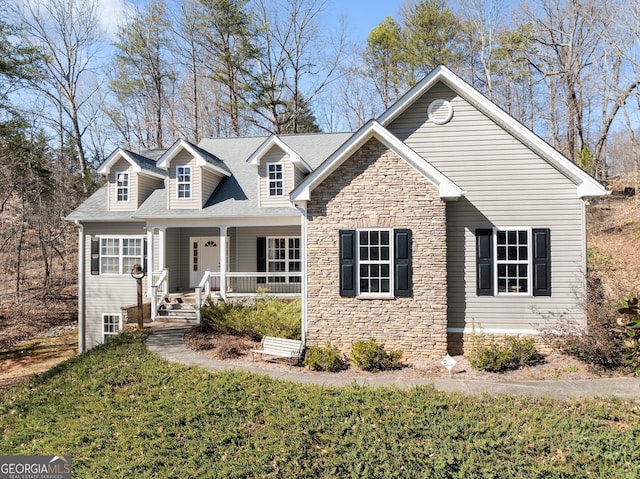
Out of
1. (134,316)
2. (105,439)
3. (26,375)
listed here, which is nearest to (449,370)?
(105,439)

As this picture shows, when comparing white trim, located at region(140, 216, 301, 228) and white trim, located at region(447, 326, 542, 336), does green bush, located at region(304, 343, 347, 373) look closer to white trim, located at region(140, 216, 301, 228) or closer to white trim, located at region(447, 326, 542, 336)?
white trim, located at region(447, 326, 542, 336)

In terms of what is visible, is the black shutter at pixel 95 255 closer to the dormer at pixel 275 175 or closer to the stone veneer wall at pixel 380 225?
the dormer at pixel 275 175

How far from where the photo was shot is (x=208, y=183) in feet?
52.0

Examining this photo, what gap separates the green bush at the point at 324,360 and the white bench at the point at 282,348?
288 mm

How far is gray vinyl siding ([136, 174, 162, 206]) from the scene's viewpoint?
16.1 m

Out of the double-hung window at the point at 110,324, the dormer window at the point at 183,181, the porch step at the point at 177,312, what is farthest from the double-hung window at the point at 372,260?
the double-hung window at the point at 110,324

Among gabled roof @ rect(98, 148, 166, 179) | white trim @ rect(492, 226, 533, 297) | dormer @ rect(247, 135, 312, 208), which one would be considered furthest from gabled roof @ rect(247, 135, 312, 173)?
white trim @ rect(492, 226, 533, 297)

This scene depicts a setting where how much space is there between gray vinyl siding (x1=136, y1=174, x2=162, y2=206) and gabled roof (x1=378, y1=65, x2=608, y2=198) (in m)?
10.9

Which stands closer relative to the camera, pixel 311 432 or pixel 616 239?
pixel 311 432

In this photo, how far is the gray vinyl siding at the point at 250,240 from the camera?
53.2 ft

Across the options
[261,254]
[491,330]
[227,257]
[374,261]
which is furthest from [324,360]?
[227,257]

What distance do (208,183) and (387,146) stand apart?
892 cm

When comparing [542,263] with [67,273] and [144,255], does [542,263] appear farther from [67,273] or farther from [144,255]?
[67,273]

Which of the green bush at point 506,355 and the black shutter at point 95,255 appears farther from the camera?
the black shutter at point 95,255
